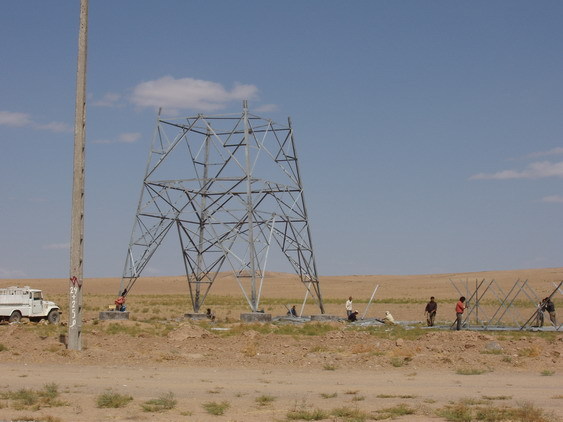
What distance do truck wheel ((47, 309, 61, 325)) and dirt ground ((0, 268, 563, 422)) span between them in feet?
23.9

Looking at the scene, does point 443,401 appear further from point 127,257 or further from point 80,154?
point 127,257

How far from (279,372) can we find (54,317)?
75.3 feet

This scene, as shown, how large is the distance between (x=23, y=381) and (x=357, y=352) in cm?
1039

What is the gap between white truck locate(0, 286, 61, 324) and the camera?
130ft

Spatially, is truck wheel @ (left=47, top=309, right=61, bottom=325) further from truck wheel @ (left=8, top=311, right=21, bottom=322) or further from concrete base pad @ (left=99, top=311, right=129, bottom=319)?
concrete base pad @ (left=99, top=311, right=129, bottom=319)

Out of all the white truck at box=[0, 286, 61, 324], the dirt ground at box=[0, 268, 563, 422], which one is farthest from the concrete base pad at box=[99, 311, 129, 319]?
the white truck at box=[0, 286, 61, 324]

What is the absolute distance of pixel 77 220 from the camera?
24562 mm

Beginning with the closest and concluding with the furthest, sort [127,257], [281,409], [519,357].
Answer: [281,409]
[519,357]
[127,257]

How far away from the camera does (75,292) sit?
24.6 m

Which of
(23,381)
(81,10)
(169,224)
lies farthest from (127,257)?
(23,381)

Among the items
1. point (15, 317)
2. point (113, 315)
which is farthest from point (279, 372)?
point (15, 317)

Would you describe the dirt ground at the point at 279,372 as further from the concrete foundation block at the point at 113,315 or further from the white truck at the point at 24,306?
the white truck at the point at 24,306

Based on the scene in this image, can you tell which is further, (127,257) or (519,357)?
(127,257)

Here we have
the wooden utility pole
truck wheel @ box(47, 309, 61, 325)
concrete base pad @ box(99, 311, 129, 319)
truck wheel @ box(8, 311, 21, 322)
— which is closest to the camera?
the wooden utility pole
